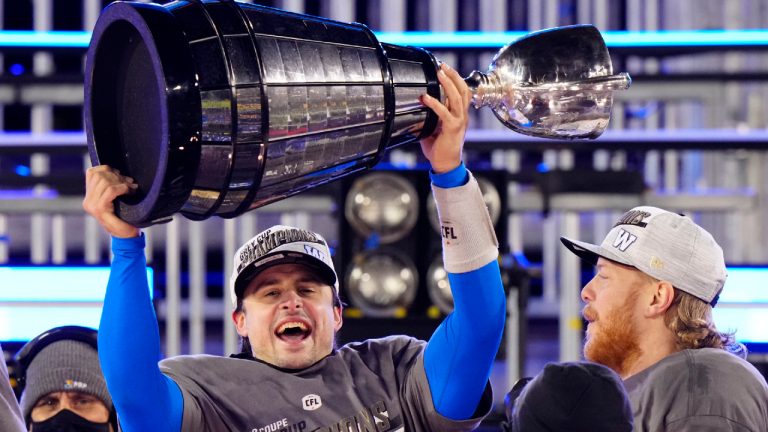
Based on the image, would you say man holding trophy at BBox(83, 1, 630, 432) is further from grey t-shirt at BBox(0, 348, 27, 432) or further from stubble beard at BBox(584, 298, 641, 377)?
stubble beard at BBox(584, 298, 641, 377)

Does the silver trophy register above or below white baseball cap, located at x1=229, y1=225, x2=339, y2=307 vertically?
above

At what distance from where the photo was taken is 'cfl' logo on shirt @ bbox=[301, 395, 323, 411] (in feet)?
6.67

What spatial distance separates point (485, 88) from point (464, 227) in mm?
288

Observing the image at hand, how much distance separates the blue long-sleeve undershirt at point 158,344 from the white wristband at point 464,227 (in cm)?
2

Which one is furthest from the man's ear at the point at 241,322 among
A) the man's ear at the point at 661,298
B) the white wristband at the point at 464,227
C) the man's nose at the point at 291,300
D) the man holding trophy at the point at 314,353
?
the man's ear at the point at 661,298

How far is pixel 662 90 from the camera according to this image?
151 inches

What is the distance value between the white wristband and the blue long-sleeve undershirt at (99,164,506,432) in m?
0.02

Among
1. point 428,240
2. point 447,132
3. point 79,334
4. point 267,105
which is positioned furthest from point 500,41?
point 267,105

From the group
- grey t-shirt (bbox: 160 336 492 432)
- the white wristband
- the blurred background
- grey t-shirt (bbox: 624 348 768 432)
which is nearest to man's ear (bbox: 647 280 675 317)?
grey t-shirt (bbox: 624 348 768 432)

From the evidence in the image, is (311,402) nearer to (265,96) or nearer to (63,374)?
(63,374)

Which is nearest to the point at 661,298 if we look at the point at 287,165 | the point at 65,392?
the point at 287,165

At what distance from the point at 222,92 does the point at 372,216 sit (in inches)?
84.1

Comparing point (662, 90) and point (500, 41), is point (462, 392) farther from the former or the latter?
point (662, 90)

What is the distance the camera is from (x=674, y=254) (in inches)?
90.7
